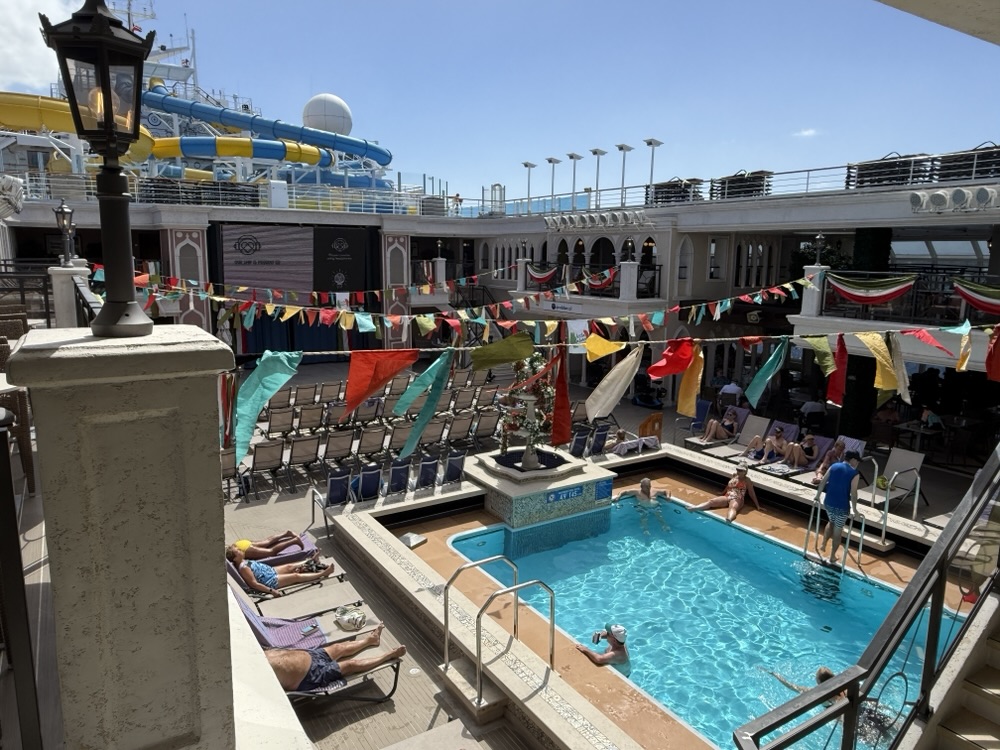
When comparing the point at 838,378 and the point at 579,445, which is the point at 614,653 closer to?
the point at 838,378

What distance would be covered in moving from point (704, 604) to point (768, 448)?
205 inches

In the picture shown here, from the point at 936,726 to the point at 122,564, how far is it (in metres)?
3.71

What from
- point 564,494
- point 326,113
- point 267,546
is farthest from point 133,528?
point 326,113

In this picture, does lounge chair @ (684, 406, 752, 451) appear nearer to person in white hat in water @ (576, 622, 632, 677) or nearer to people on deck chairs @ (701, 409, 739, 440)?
people on deck chairs @ (701, 409, 739, 440)

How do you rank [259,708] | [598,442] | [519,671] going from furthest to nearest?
[598,442] < [519,671] < [259,708]

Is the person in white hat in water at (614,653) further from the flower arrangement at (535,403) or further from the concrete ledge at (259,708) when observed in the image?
the concrete ledge at (259,708)

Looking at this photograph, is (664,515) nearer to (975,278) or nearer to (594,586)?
(594,586)

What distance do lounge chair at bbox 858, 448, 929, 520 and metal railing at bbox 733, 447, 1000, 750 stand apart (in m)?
7.82

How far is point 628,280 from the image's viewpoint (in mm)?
17844

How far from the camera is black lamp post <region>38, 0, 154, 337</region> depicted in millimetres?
2121

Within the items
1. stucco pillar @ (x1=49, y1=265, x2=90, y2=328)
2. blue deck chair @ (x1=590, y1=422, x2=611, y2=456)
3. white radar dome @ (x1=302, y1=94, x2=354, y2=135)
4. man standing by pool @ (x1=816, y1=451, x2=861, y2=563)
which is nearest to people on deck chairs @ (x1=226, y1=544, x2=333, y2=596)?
stucco pillar @ (x1=49, y1=265, x2=90, y2=328)

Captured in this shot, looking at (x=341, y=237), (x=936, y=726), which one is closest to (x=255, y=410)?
(x=936, y=726)

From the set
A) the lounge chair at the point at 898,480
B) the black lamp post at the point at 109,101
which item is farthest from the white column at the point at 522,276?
the black lamp post at the point at 109,101

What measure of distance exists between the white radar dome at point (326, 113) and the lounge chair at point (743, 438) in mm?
31058
